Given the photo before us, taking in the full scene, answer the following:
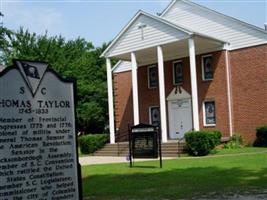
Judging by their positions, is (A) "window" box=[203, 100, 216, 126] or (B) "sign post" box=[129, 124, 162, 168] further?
(A) "window" box=[203, 100, 216, 126]

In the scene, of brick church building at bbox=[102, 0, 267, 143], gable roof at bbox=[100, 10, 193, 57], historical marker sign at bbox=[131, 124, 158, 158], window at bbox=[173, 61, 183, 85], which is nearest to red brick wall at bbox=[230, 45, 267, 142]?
brick church building at bbox=[102, 0, 267, 143]

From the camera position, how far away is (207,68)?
3319 centimetres

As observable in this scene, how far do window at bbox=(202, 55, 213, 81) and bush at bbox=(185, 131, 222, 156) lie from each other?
6482 mm

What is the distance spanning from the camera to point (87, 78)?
57969mm

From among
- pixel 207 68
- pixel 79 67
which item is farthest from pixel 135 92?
pixel 79 67

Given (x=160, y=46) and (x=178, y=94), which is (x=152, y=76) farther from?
(x=160, y=46)

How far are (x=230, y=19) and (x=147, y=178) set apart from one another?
740 inches

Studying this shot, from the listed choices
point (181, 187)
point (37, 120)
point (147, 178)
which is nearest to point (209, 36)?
point (147, 178)

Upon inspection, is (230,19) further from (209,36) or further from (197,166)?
(197,166)

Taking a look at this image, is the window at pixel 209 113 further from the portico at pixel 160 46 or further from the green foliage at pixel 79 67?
the green foliage at pixel 79 67

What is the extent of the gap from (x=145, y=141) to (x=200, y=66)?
46.1ft

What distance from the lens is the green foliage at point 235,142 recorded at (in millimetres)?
30188

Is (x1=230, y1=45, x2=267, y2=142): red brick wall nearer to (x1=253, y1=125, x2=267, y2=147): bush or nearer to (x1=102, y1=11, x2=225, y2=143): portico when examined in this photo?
(x1=253, y1=125, x2=267, y2=147): bush

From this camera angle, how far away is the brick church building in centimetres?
3055
